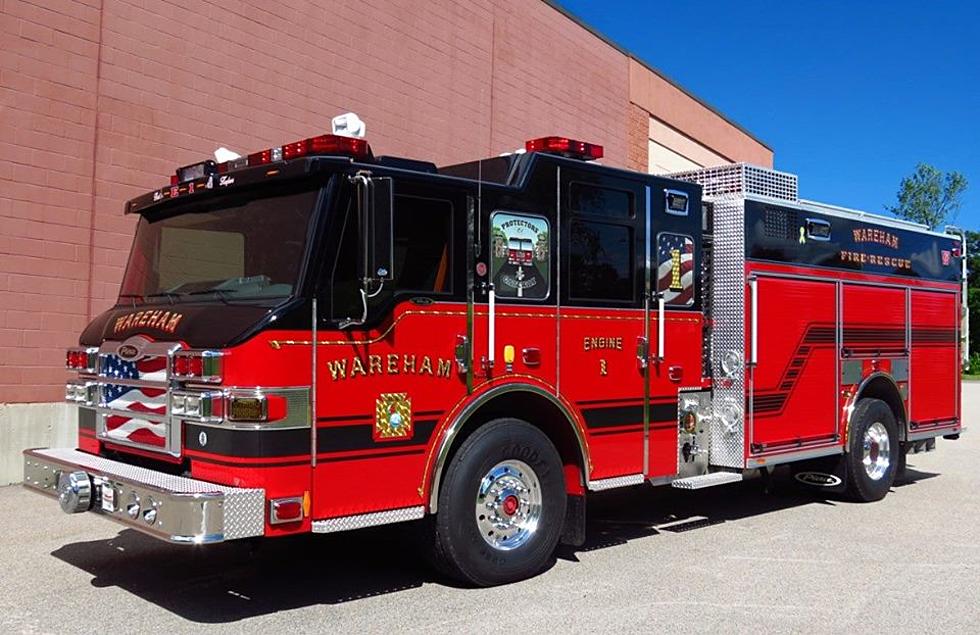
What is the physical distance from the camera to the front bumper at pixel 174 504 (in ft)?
15.3

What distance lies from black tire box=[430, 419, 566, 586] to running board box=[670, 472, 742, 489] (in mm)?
1346

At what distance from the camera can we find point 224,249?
5719 millimetres

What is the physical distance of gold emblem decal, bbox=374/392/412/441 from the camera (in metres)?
5.39

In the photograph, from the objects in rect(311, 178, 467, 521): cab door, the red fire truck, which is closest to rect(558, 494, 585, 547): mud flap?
the red fire truck

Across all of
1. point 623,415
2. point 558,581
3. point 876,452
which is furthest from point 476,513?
point 876,452

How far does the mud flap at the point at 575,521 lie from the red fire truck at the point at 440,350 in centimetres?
4

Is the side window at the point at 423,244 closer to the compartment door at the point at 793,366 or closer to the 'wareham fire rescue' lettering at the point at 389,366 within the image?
the 'wareham fire rescue' lettering at the point at 389,366

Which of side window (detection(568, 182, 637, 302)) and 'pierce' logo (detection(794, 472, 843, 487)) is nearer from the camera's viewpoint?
side window (detection(568, 182, 637, 302))

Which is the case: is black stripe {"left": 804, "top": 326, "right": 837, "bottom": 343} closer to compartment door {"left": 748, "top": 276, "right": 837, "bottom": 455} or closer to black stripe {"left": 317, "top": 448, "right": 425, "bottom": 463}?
compartment door {"left": 748, "top": 276, "right": 837, "bottom": 455}

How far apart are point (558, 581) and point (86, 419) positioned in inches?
126

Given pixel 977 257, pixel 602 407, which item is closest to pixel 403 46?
pixel 602 407

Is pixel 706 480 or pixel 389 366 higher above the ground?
pixel 389 366

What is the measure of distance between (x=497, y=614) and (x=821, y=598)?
6.67 ft

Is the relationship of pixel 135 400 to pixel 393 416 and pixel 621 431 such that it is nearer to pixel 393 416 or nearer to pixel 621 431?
pixel 393 416
